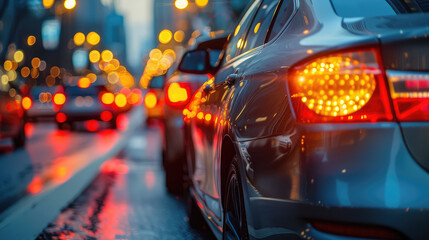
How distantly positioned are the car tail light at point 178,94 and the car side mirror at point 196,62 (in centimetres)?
200

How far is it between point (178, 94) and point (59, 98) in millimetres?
17934

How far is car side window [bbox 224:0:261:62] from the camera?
495 centimetres

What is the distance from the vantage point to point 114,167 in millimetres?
11789

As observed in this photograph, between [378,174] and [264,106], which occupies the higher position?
[264,106]

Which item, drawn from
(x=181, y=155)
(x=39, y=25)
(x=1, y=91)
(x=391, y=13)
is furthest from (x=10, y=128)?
(x=39, y=25)

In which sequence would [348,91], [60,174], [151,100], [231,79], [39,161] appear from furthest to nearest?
[151,100] → [39,161] → [60,174] → [231,79] → [348,91]

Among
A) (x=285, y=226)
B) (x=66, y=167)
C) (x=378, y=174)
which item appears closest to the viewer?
(x=378, y=174)

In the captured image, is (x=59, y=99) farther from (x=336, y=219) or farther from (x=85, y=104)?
(x=336, y=219)

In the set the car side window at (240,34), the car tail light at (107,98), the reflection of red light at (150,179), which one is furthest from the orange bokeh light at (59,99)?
the car side window at (240,34)

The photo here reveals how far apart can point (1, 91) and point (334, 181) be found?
43.6 feet

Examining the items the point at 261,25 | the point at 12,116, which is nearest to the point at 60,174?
the point at 12,116

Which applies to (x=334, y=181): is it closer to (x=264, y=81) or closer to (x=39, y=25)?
(x=264, y=81)

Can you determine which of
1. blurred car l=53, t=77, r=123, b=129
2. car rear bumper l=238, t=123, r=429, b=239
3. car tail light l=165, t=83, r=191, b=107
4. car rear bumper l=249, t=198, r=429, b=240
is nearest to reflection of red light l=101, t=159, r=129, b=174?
car tail light l=165, t=83, r=191, b=107

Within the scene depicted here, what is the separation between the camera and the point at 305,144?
112 inches
